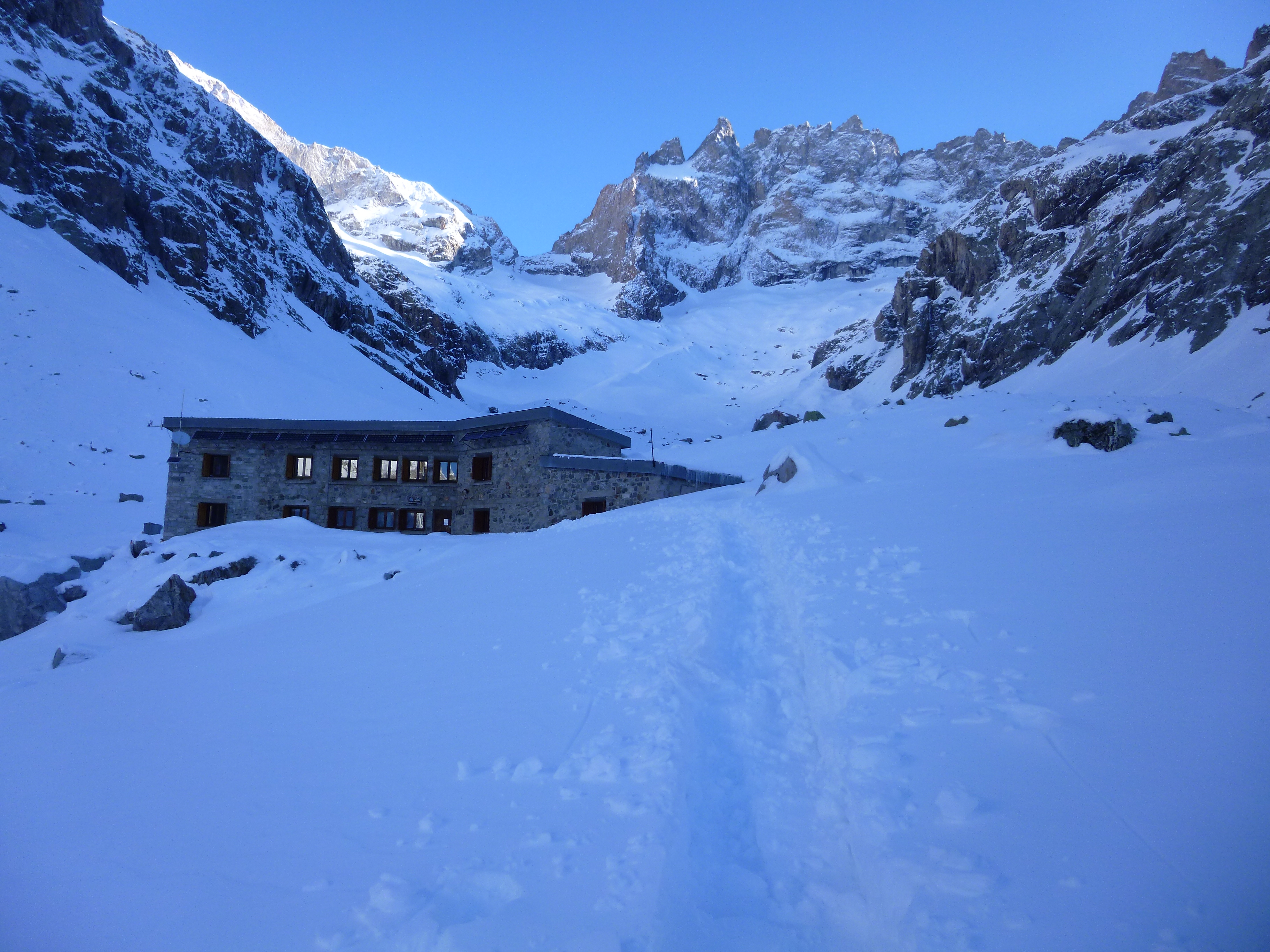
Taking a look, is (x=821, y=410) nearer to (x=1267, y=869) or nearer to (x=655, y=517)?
(x=655, y=517)

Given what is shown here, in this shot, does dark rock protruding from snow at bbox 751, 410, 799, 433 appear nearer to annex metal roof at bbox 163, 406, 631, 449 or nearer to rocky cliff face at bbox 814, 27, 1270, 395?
rocky cliff face at bbox 814, 27, 1270, 395

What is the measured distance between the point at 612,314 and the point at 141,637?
128985 mm

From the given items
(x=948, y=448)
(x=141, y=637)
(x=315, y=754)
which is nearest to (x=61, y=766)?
(x=315, y=754)

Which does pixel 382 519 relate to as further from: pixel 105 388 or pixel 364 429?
pixel 105 388

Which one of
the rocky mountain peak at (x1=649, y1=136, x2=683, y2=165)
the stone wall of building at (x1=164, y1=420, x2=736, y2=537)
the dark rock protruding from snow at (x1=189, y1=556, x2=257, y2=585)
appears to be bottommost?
the dark rock protruding from snow at (x1=189, y1=556, x2=257, y2=585)

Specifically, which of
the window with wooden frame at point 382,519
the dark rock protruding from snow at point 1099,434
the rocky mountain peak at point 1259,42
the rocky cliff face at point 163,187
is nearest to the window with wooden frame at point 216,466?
the window with wooden frame at point 382,519

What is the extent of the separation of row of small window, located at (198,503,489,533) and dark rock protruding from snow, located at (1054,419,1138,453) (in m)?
20.1

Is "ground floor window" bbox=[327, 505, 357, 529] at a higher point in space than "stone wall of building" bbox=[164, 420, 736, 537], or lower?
lower

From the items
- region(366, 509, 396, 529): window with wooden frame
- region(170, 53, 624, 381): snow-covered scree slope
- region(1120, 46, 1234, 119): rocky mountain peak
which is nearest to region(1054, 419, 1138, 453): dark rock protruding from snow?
region(366, 509, 396, 529): window with wooden frame

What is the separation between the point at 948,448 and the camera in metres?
23.5

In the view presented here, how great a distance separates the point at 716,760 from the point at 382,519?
79.3ft

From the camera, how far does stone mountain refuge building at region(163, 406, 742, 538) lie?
1043 inches

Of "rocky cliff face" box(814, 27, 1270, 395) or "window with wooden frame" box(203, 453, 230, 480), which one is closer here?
"window with wooden frame" box(203, 453, 230, 480)

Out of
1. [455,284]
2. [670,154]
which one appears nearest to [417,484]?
[455,284]
